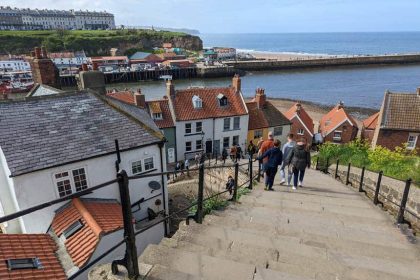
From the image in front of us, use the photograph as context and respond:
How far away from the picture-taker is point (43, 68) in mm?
15609

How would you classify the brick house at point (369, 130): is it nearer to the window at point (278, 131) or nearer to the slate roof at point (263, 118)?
the slate roof at point (263, 118)

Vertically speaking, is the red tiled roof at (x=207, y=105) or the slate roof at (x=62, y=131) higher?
the slate roof at (x=62, y=131)

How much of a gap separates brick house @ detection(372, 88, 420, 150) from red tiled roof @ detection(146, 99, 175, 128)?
18355 millimetres

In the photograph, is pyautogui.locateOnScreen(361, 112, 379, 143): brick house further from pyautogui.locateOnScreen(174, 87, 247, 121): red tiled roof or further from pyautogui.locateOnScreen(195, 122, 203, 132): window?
pyautogui.locateOnScreen(195, 122, 203, 132): window

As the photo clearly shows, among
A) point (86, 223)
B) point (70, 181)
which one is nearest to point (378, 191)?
point (86, 223)

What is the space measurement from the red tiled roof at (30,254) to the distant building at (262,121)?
2355cm

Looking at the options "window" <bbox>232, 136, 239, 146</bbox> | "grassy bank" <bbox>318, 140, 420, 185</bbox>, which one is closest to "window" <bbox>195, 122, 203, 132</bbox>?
"window" <bbox>232, 136, 239, 146</bbox>

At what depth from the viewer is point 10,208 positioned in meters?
11.9

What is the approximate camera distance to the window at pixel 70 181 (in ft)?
37.3

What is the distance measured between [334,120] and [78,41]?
113m

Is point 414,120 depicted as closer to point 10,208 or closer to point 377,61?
point 10,208

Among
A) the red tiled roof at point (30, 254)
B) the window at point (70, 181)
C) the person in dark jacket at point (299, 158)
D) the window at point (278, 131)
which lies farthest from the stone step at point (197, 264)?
the window at point (278, 131)

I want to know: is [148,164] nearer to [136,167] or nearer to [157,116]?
[136,167]

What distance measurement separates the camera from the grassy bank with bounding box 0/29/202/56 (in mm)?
110875
